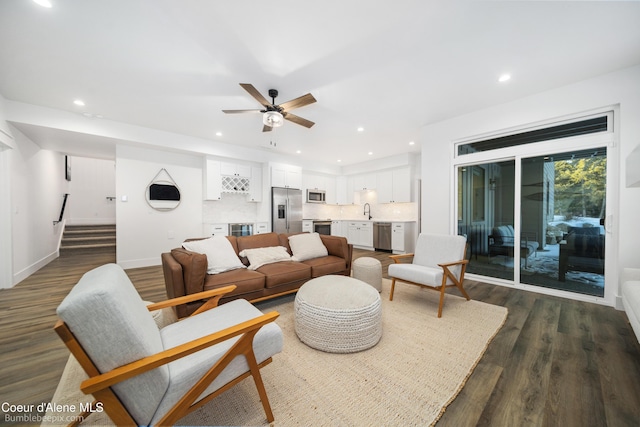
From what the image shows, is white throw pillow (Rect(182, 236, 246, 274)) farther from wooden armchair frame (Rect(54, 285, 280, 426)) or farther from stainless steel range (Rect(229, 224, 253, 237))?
stainless steel range (Rect(229, 224, 253, 237))

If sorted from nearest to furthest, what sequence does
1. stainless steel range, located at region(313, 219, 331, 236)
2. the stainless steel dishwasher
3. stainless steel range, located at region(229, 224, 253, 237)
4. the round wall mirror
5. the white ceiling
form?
the white ceiling → the round wall mirror → stainless steel range, located at region(229, 224, 253, 237) → the stainless steel dishwasher → stainless steel range, located at region(313, 219, 331, 236)

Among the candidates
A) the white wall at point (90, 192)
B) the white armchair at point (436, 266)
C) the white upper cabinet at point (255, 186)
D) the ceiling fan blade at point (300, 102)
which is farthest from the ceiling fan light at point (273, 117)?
the white wall at point (90, 192)

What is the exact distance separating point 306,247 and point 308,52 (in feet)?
7.64

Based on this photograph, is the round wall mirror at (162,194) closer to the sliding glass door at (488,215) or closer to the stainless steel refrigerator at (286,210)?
the stainless steel refrigerator at (286,210)

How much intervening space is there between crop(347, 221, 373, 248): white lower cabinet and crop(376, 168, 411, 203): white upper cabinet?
2.80 ft

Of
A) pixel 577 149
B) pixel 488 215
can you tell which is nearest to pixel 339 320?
pixel 488 215

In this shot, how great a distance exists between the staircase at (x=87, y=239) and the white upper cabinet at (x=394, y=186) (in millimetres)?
7722

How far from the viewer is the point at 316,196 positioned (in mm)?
7094

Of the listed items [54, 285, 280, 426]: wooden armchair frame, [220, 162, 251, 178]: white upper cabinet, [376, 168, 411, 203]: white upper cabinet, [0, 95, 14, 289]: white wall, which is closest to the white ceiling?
[0, 95, 14, 289]: white wall

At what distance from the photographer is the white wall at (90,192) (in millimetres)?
7469

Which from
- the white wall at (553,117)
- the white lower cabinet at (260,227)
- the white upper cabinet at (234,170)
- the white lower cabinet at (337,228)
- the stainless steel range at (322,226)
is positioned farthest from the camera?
the white lower cabinet at (337,228)

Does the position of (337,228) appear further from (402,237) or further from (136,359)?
(136,359)

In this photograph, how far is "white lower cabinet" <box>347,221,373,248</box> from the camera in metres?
6.66

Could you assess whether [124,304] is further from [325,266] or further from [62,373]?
[325,266]
